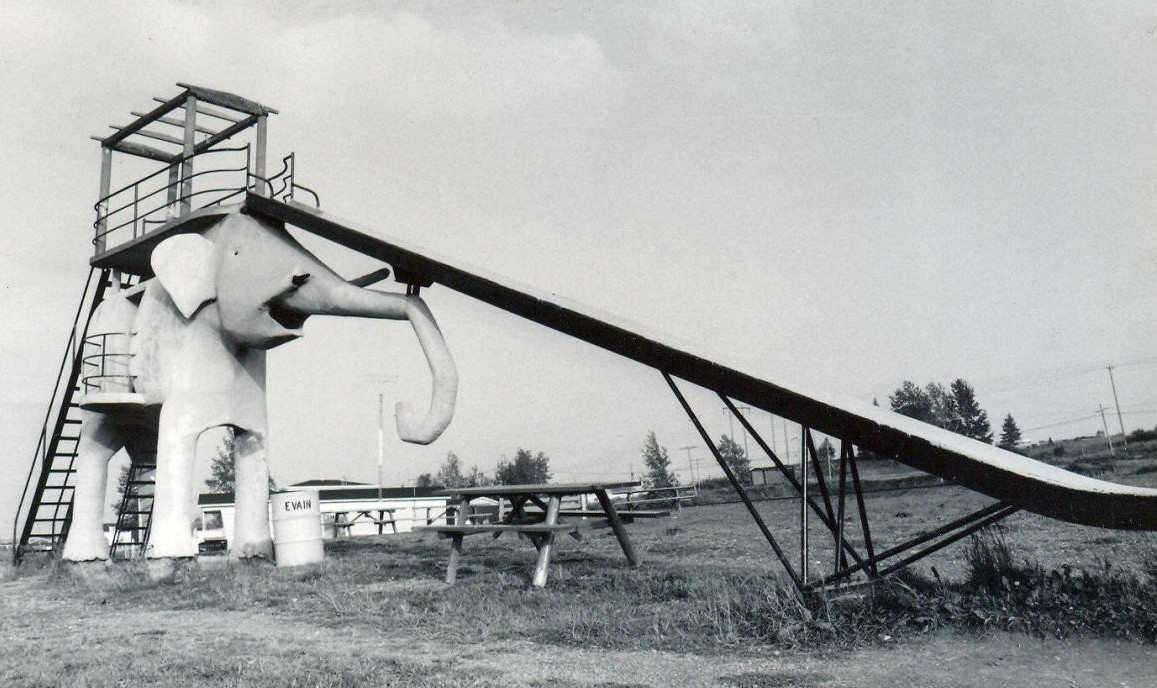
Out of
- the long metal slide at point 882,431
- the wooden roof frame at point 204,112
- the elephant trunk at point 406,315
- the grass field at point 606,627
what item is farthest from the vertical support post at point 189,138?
the long metal slide at point 882,431

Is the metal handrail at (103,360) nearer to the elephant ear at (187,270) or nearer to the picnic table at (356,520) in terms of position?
the elephant ear at (187,270)

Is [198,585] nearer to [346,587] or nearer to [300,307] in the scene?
[346,587]

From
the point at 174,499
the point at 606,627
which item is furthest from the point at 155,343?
the point at 606,627

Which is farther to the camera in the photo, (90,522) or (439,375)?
(90,522)

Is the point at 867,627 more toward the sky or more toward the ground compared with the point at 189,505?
more toward the ground

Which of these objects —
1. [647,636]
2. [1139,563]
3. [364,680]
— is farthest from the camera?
[1139,563]

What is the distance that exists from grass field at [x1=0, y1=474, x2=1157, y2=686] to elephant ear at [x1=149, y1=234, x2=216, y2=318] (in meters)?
3.77

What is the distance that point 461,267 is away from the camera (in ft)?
25.8

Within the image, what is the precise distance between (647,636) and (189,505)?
25.6ft

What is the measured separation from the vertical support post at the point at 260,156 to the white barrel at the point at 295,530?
4.29 m

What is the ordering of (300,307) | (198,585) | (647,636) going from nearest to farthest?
(647,636) → (198,585) → (300,307)

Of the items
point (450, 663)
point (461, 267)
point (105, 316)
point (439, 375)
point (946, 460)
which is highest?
point (105, 316)

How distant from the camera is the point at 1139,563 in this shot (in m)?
7.11

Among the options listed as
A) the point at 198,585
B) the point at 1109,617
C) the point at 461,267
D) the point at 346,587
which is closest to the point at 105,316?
the point at 198,585
